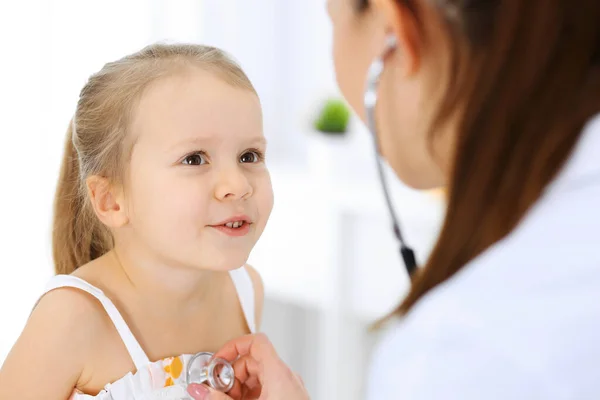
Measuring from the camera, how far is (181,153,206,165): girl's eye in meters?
1.04

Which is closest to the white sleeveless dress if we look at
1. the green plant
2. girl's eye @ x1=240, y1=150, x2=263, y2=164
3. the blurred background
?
girl's eye @ x1=240, y1=150, x2=263, y2=164

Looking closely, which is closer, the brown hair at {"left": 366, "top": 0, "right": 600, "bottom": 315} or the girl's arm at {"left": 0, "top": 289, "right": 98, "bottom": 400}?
the brown hair at {"left": 366, "top": 0, "right": 600, "bottom": 315}

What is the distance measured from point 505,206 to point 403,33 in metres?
0.19

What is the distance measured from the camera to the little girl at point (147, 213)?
100 centimetres

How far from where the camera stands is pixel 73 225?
3.71ft

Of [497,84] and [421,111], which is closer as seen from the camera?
[497,84]

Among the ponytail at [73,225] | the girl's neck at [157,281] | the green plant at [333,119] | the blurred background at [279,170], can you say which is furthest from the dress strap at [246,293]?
the green plant at [333,119]

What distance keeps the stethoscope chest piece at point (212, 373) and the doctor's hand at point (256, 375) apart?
0.01 m

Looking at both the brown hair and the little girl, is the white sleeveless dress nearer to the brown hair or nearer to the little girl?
the little girl

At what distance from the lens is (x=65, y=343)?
981 millimetres

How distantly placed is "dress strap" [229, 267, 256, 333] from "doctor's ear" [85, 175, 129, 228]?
21 cm

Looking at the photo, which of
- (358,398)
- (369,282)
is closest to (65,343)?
(369,282)

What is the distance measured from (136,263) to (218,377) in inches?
7.2

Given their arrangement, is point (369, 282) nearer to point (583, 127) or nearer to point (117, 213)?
point (117, 213)
